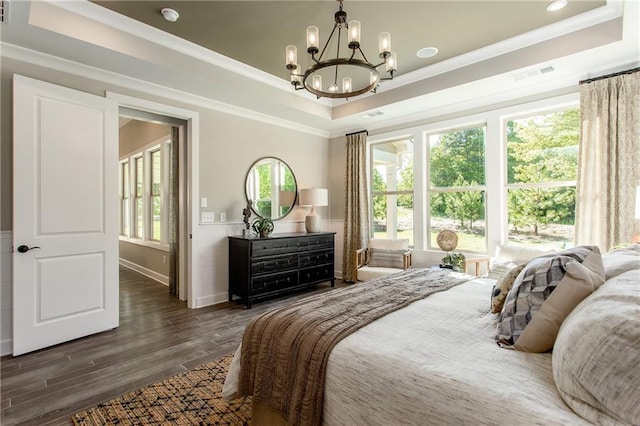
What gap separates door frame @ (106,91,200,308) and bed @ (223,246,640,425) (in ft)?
8.52

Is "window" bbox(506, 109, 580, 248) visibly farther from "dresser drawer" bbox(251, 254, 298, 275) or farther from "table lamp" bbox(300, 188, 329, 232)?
"dresser drawer" bbox(251, 254, 298, 275)

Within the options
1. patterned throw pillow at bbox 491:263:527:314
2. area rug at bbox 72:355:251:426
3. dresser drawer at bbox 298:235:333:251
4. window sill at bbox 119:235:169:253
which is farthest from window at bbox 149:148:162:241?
patterned throw pillow at bbox 491:263:527:314

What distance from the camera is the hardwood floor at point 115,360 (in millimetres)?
2020

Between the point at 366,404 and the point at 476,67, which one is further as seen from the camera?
the point at 476,67

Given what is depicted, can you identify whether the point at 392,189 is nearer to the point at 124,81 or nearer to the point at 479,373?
the point at 124,81

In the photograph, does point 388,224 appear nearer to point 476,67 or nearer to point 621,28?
point 476,67

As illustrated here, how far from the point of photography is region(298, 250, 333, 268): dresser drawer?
177 inches

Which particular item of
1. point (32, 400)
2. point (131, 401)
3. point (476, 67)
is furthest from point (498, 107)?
point (32, 400)

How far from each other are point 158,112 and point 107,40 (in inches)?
39.2

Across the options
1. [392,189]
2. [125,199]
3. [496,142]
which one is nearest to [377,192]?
[392,189]

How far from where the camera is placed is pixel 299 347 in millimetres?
1449

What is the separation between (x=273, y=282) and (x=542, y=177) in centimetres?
364

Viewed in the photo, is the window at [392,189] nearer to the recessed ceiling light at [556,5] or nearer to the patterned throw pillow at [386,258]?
the patterned throw pillow at [386,258]

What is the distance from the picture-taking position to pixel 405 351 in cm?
127
